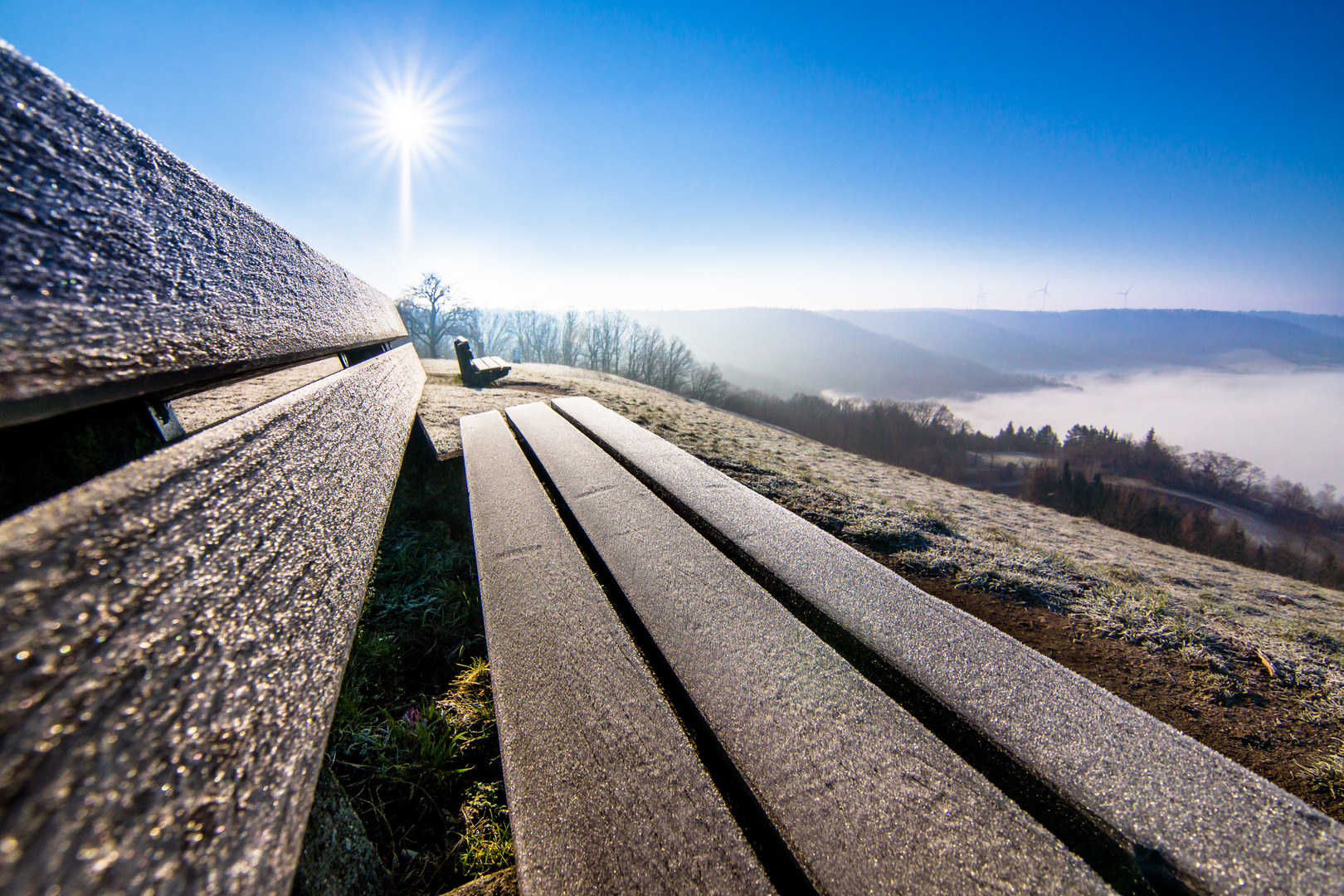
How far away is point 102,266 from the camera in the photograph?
394 mm

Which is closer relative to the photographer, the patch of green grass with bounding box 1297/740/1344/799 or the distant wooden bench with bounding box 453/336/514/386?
the patch of green grass with bounding box 1297/740/1344/799

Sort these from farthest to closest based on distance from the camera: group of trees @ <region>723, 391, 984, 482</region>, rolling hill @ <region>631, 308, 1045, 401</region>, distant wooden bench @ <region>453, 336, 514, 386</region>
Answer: rolling hill @ <region>631, 308, 1045, 401</region> → group of trees @ <region>723, 391, 984, 482</region> → distant wooden bench @ <region>453, 336, 514, 386</region>

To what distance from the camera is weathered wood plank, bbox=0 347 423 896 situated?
0.75ft

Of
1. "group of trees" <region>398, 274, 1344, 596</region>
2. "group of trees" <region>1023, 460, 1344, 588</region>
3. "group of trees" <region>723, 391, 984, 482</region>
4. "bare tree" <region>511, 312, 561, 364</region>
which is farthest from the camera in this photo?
"bare tree" <region>511, 312, 561, 364</region>

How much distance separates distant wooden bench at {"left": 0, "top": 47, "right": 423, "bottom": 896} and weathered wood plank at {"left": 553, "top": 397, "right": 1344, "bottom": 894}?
72 cm

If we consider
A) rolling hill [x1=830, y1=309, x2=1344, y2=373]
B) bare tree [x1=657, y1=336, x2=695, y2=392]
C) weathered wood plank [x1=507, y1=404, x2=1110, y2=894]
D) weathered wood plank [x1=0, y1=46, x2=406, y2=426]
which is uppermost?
rolling hill [x1=830, y1=309, x2=1344, y2=373]

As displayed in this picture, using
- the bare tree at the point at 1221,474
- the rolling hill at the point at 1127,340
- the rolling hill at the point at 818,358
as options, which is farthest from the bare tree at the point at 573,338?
the rolling hill at the point at 1127,340

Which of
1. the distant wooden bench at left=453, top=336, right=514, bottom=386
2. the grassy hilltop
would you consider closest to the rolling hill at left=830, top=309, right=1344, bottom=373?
the distant wooden bench at left=453, top=336, right=514, bottom=386

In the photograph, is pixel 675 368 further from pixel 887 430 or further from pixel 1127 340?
pixel 1127 340

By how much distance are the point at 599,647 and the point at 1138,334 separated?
858ft

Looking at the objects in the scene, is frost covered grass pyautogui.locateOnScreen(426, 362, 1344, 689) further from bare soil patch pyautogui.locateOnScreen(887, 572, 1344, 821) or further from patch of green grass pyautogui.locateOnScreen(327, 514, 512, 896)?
patch of green grass pyautogui.locateOnScreen(327, 514, 512, 896)

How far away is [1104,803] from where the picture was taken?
0.51 meters

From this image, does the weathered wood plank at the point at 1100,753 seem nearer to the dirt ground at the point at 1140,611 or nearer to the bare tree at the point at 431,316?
the dirt ground at the point at 1140,611

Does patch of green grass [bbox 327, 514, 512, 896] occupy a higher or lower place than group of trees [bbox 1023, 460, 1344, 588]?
higher
